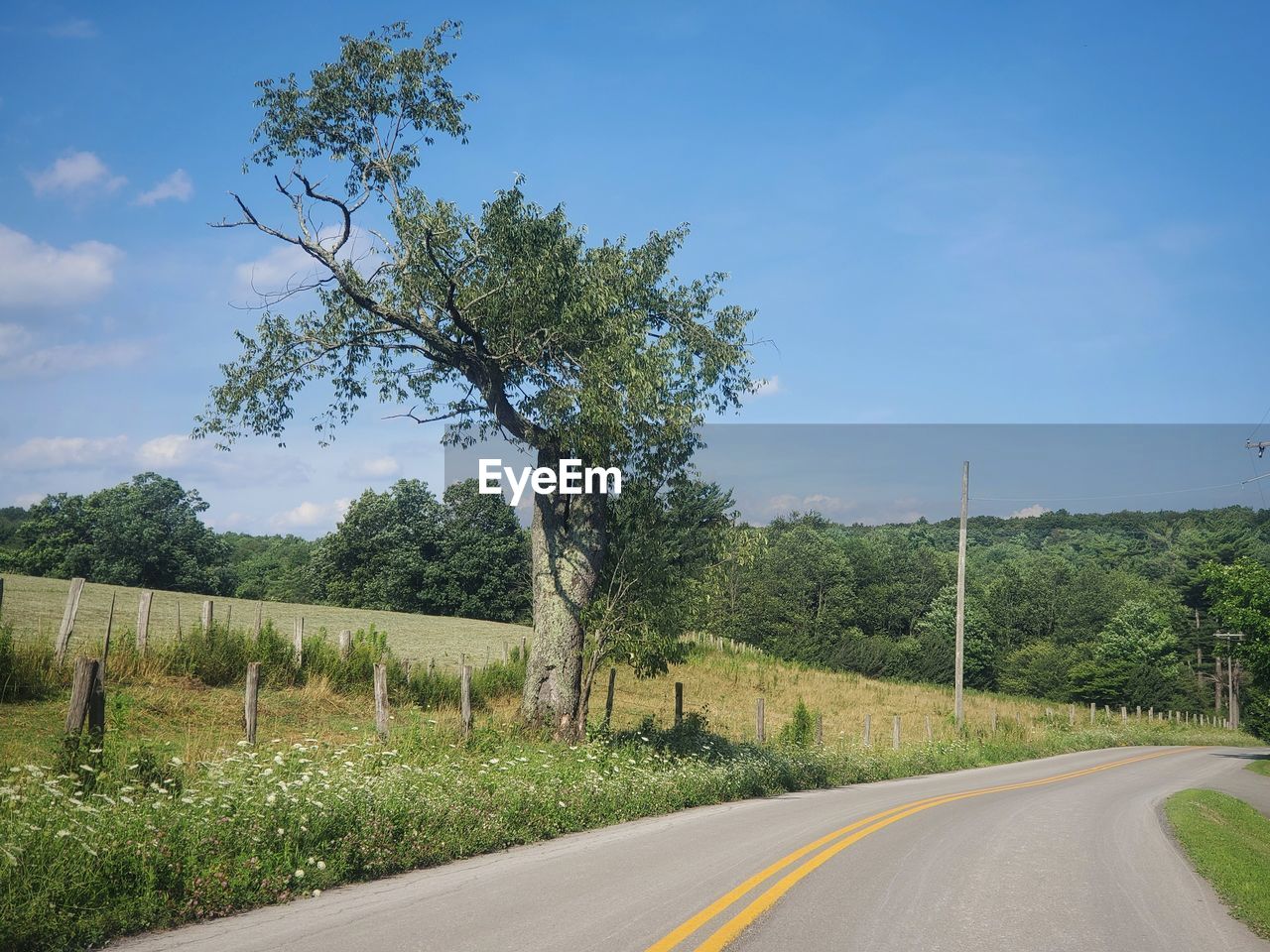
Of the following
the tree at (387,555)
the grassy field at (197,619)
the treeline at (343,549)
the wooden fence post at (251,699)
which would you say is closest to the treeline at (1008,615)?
the treeline at (343,549)

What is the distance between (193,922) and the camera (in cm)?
616

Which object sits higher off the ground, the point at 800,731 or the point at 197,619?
the point at 197,619

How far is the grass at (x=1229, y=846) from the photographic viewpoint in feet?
27.8

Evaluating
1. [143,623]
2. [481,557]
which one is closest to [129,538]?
[481,557]

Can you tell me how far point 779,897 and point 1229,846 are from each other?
8641 mm

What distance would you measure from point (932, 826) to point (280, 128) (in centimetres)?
1638

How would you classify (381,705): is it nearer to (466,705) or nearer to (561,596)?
(466,705)

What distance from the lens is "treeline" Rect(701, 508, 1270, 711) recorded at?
290 feet

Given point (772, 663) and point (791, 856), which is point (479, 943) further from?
point (772, 663)

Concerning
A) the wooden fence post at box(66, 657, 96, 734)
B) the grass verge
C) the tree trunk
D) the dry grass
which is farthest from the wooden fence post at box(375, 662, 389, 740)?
the dry grass

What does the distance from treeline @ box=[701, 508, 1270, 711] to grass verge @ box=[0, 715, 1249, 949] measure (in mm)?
74806

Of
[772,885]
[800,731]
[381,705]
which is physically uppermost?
[381,705]

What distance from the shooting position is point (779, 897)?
7.33 m

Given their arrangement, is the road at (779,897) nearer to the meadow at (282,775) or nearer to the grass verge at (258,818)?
the grass verge at (258,818)
